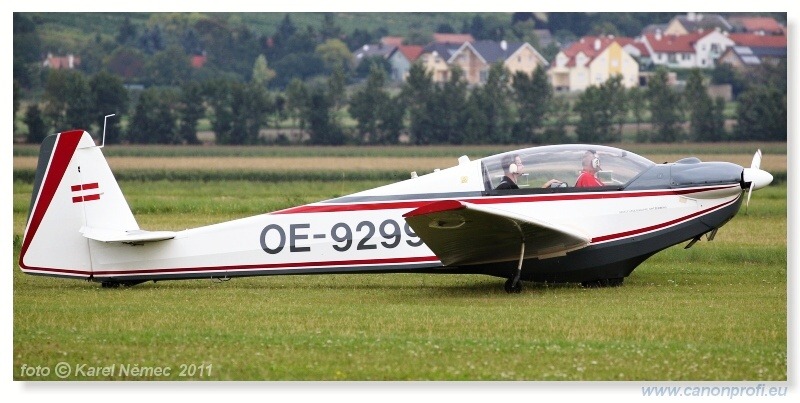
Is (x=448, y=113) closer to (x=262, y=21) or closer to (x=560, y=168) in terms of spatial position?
(x=262, y=21)

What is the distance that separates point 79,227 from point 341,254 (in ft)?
10.6

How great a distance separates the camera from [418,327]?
1205 cm

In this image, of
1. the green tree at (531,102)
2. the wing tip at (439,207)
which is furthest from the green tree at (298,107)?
the wing tip at (439,207)

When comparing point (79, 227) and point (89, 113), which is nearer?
point (79, 227)

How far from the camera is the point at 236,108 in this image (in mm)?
48812

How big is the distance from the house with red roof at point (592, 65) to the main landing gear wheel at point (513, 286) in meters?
40.5

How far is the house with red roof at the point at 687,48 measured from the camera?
59406mm

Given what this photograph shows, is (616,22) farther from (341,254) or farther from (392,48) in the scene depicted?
(341,254)

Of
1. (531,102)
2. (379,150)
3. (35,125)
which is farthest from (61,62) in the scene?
(531,102)

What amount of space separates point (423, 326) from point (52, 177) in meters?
5.45

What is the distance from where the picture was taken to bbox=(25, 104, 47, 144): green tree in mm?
43844

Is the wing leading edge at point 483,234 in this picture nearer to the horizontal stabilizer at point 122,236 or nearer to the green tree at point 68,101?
the horizontal stabilizer at point 122,236

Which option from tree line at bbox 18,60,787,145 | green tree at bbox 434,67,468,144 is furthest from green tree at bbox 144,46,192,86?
green tree at bbox 434,67,468,144

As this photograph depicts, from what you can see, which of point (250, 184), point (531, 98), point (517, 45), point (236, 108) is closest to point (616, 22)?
point (517, 45)
